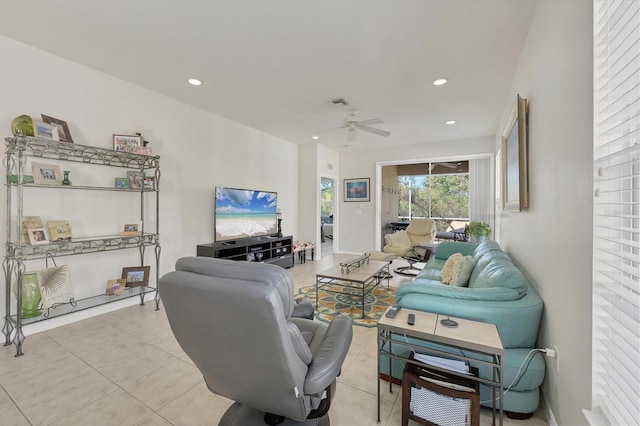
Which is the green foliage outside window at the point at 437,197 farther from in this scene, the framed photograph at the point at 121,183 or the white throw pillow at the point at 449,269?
the framed photograph at the point at 121,183

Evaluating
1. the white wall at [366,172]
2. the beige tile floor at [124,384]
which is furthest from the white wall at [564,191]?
A: the white wall at [366,172]

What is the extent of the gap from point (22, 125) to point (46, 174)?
0.47 meters

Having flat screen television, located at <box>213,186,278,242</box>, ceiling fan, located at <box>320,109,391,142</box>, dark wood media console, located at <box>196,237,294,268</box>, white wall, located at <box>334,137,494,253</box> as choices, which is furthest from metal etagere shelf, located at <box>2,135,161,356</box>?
white wall, located at <box>334,137,494,253</box>

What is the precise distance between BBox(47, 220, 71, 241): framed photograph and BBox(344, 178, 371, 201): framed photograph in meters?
5.72

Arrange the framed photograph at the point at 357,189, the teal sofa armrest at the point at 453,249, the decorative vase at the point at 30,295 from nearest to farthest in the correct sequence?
1. the decorative vase at the point at 30,295
2. the teal sofa armrest at the point at 453,249
3. the framed photograph at the point at 357,189

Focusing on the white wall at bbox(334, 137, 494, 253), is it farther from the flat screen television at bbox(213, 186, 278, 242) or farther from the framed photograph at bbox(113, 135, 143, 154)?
the framed photograph at bbox(113, 135, 143, 154)

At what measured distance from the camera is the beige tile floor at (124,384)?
1635 millimetres

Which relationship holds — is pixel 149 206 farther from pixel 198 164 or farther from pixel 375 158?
pixel 375 158

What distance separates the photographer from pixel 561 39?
1495mm

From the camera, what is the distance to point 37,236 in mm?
2531

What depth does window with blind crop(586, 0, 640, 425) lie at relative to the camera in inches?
33.7

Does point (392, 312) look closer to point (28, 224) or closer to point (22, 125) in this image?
point (28, 224)

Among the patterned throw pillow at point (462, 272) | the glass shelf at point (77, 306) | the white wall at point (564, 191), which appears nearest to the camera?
the white wall at point (564, 191)

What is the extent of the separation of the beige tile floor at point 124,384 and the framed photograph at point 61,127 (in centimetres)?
191
